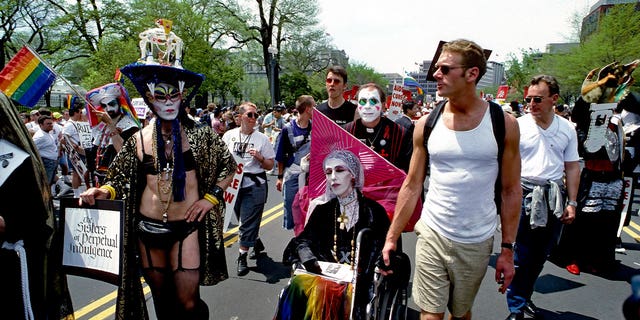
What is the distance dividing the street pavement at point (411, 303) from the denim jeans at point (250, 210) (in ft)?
1.27

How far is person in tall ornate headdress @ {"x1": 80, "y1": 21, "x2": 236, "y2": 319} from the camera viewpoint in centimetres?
279

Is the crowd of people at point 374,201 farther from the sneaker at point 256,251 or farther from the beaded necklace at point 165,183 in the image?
the sneaker at point 256,251

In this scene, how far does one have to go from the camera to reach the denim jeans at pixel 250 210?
193 inches

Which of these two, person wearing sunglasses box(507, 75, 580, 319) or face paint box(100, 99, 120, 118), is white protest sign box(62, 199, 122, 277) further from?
person wearing sunglasses box(507, 75, 580, 319)

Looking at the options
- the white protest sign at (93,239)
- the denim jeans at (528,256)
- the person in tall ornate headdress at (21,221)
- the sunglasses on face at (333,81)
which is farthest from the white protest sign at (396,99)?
the person in tall ornate headdress at (21,221)

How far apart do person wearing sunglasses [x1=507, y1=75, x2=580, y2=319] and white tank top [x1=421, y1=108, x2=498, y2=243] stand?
1.47 metres

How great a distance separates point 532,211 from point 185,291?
9.31ft

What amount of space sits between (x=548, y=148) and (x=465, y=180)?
1.75 metres

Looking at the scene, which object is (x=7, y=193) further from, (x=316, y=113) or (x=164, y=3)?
(x=164, y=3)

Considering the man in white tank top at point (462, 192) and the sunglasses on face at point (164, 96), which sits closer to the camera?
the man in white tank top at point (462, 192)

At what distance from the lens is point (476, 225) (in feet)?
7.99

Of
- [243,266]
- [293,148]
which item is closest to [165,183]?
[243,266]

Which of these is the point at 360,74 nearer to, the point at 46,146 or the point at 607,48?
the point at 607,48

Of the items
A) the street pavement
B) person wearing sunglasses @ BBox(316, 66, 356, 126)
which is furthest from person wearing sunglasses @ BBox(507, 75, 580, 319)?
person wearing sunglasses @ BBox(316, 66, 356, 126)
